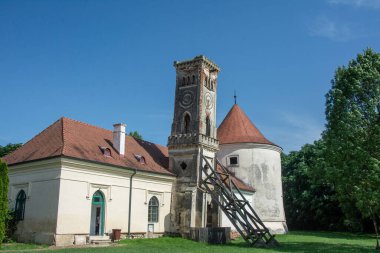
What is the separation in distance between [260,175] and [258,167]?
0.72m

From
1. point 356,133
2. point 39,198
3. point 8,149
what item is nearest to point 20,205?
point 39,198

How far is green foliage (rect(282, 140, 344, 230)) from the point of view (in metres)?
44.1

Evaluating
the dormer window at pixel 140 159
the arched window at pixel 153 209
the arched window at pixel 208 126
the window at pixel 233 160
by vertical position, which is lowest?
the arched window at pixel 153 209

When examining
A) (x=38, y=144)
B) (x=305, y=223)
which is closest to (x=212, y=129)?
(x=38, y=144)

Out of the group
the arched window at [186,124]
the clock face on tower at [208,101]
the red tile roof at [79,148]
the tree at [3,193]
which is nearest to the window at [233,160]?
the clock face on tower at [208,101]

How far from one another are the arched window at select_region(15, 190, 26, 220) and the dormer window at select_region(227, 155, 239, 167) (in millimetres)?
18442

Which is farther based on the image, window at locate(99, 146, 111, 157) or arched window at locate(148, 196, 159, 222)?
arched window at locate(148, 196, 159, 222)

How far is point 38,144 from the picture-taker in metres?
24.3

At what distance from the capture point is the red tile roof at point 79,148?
2258cm

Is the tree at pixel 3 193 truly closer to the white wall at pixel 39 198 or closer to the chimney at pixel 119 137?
the white wall at pixel 39 198

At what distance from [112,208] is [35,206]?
13.9ft

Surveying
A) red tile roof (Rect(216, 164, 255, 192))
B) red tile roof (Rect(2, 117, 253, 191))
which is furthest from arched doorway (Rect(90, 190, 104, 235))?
red tile roof (Rect(216, 164, 255, 192))

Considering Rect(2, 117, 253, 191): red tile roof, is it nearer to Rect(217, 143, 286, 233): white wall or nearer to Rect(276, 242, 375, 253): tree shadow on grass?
Rect(217, 143, 286, 233): white wall

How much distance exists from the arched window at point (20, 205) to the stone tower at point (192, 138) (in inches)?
377
